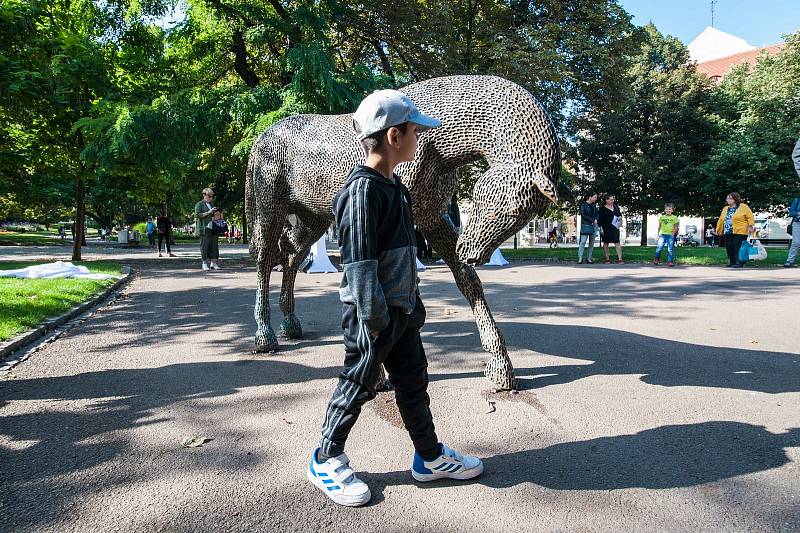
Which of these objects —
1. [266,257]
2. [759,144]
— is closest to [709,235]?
[759,144]

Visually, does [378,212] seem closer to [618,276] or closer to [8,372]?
[8,372]

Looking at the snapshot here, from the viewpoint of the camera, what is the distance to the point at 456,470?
8.27 feet

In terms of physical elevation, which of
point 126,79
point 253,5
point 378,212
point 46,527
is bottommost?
point 46,527

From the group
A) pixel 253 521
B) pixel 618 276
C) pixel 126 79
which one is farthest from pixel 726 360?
pixel 126 79

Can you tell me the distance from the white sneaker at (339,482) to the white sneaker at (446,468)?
0.29 meters

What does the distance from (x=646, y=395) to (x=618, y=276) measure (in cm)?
902

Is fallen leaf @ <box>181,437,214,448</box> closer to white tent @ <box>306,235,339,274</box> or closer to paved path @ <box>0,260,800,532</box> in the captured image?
paved path @ <box>0,260,800,532</box>

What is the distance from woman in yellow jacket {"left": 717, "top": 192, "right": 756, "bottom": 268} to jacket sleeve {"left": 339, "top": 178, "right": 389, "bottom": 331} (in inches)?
559

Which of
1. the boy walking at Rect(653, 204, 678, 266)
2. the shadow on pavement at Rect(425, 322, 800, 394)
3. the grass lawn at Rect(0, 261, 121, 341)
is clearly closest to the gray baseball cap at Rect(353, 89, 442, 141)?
the shadow on pavement at Rect(425, 322, 800, 394)

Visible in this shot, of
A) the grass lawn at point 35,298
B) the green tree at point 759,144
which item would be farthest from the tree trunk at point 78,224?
the green tree at point 759,144

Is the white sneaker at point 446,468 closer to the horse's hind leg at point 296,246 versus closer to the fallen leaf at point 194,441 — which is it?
the fallen leaf at point 194,441

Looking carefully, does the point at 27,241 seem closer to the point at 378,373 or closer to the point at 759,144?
the point at 378,373

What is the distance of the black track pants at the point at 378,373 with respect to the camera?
7.82 feet

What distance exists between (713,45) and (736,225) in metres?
56.6
